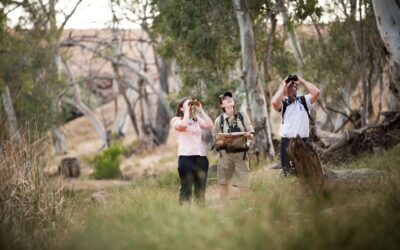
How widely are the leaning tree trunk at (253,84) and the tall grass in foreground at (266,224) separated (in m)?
9.38

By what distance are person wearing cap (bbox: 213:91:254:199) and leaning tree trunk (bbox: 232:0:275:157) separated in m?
7.66

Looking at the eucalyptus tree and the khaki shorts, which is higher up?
the eucalyptus tree

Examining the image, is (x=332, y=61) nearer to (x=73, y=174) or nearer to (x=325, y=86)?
(x=325, y=86)

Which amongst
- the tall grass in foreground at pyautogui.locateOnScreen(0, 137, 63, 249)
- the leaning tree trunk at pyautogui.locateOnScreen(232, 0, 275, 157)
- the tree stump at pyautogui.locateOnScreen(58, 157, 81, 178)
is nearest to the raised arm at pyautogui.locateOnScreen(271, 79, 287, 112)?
the tall grass in foreground at pyautogui.locateOnScreen(0, 137, 63, 249)

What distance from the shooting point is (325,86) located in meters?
23.5

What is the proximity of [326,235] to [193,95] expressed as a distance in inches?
545

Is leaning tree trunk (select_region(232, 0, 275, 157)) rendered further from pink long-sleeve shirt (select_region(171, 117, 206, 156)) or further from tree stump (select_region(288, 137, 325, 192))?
tree stump (select_region(288, 137, 325, 192))

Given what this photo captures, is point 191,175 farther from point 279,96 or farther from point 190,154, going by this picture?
point 279,96

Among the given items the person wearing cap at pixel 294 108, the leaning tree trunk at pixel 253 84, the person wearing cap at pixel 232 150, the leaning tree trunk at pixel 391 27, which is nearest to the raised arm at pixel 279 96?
the person wearing cap at pixel 294 108

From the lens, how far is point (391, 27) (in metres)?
11.0

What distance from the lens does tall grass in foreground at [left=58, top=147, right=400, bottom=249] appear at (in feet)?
15.6

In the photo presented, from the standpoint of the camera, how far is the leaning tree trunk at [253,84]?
16.1 m

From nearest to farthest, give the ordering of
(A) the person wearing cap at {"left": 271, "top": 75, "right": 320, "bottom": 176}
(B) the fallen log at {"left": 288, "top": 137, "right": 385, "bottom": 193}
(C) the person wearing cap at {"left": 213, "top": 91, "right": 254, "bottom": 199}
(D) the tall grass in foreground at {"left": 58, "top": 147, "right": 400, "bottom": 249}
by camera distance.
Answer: (D) the tall grass in foreground at {"left": 58, "top": 147, "right": 400, "bottom": 249}, (B) the fallen log at {"left": 288, "top": 137, "right": 385, "bottom": 193}, (C) the person wearing cap at {"left": 213, "top": 91, "right": 254, "bottom": 199}, (A) the person wearing cap at {"left": 271, "top": 75, "right": 320, "bottom": 176}

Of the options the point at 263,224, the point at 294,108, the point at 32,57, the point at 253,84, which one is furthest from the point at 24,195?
the point at 32,57
